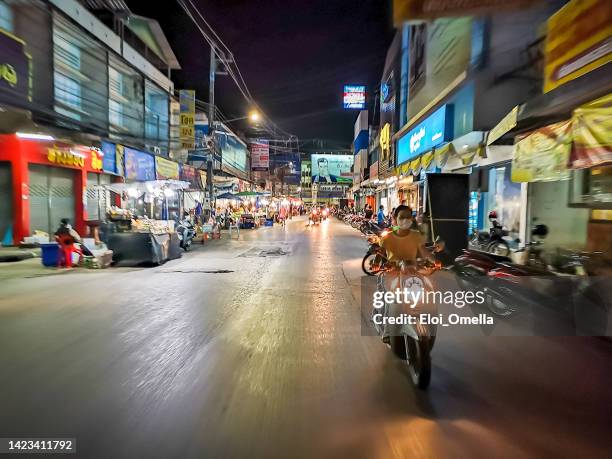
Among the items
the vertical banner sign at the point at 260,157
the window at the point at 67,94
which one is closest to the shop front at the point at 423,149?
the window at the point at 67,94

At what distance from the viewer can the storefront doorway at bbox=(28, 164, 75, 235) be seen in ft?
49.7

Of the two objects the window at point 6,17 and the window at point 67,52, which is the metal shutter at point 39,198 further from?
the window at point 6,17

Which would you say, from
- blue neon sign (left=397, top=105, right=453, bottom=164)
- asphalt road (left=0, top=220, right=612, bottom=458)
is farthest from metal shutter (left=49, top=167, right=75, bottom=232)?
blue neon sign (left=397, top=105, right=453, bottom=164)

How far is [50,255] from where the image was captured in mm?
11234

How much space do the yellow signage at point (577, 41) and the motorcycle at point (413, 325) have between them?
5323mm

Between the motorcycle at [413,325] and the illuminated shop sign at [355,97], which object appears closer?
the motorcycle at [413,325]

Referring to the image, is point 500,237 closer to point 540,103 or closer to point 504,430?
point 540,103

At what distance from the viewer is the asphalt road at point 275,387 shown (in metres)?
3.01

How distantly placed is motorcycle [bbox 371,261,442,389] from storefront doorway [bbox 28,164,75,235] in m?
15.2

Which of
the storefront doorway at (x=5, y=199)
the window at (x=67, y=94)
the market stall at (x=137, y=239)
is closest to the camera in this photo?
the market stall at (x=137, y=239)

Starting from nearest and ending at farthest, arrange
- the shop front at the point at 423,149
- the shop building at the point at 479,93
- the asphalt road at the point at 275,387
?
the asphalt road at the point at 275,387
the shop building at the point at 479,93
the shop front at the point at 423,149

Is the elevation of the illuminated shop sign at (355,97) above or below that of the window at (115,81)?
above

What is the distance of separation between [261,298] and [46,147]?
12.4 meters

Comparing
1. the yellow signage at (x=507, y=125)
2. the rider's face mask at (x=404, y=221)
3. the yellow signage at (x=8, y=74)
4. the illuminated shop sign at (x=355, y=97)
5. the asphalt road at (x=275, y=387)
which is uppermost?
the illuminated shop sign at (x=355, y=97)
